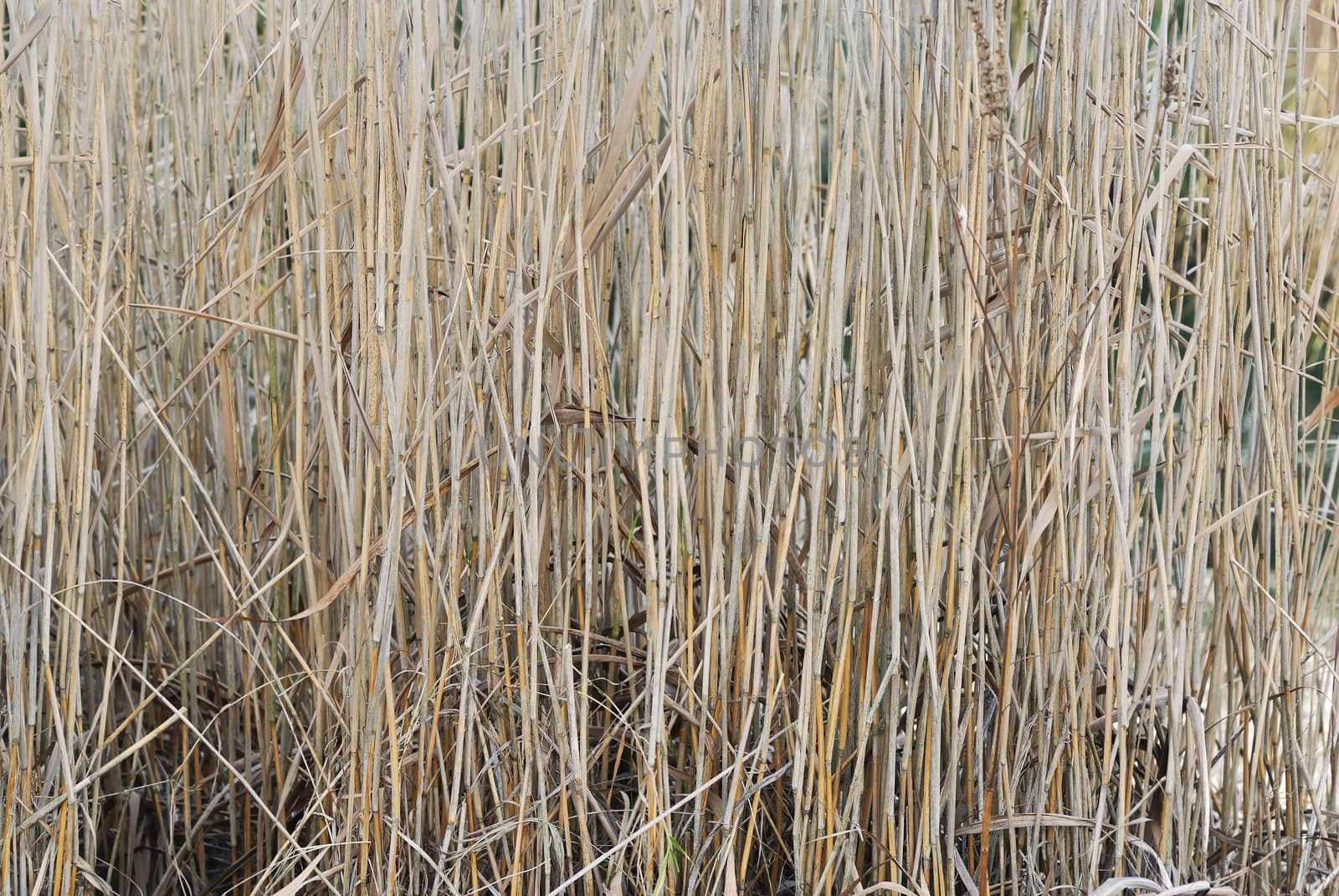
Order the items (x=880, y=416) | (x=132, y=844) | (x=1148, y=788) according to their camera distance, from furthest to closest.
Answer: (x=132, y=844), (x=1148, y=788), (x=880, y=416)

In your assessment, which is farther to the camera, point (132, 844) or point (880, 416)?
point (132, 844)

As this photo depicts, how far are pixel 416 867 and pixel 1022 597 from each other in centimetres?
52

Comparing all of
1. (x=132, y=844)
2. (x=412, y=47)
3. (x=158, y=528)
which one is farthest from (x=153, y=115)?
(x=132, y=844)

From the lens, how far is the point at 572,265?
0.89 metres

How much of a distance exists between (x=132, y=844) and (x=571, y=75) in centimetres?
87

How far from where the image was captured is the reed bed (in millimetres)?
846

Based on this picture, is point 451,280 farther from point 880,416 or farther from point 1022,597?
point 1022,597

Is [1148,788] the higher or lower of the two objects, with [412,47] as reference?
lower

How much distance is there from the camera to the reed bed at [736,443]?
846 mm

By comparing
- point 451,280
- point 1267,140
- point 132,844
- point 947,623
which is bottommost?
point 132,844

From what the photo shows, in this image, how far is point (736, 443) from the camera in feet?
2.97

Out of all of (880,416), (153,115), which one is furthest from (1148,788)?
(153,115)

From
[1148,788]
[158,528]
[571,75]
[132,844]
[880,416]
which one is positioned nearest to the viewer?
[571,75]

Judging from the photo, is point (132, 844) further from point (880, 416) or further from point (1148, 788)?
point (1148, 788)
